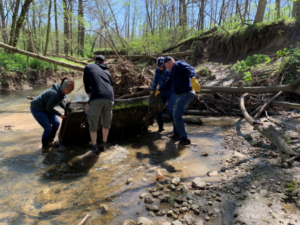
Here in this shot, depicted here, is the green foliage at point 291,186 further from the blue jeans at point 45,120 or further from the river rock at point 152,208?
the blue jeans at point 45,120

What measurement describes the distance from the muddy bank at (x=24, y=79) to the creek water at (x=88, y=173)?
24.2 feet

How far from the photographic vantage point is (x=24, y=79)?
12.9 meters

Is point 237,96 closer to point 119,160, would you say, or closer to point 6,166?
point 119,160

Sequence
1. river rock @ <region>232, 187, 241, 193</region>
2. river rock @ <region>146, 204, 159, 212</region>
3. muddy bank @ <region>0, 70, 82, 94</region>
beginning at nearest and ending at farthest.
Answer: river rock @ <region>146, 204, 159, 212</region>
river rock @ <region>232, 187, 241, 193</region>
muddy bank @ <region>0, 70, 82, 94</region>

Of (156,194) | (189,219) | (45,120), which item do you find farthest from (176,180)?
(45,120)

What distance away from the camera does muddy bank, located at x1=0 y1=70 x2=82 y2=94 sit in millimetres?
11388

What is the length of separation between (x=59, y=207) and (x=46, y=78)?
14324mm

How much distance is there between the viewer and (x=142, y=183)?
10.0 ft

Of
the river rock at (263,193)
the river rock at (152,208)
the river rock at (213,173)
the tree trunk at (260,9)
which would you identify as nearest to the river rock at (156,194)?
the river rock at (152,208)

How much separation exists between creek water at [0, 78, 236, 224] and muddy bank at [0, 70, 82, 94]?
7383 millimetres

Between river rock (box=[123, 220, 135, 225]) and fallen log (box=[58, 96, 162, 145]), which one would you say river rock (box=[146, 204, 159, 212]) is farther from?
fallen log (box=[58, 96, 162, 145])

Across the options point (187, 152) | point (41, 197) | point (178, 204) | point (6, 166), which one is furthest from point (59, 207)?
point (187, 152)

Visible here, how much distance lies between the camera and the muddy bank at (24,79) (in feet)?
37.4

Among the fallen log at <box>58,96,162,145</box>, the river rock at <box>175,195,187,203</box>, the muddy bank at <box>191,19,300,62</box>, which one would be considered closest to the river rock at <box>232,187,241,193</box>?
the river rock at <box>175,195,187,203</box>
